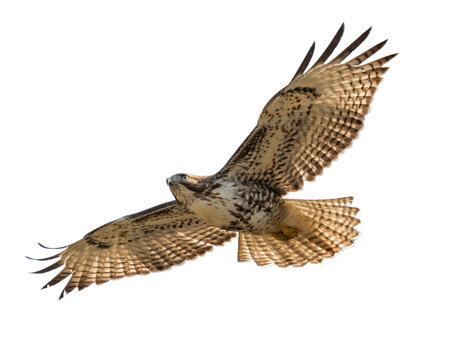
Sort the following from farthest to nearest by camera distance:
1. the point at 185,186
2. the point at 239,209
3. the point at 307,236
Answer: the point at 307,236, the point at 239,209, the point at 185,186

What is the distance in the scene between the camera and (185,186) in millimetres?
11781

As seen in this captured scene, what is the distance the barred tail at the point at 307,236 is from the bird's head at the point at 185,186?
123cm

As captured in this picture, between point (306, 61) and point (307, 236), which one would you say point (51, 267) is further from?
point (306, 61)

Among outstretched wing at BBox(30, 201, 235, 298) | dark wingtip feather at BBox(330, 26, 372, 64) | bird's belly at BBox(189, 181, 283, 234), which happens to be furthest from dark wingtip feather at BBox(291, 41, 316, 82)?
outstretched wing at BBox(30, 201, 235, 298)

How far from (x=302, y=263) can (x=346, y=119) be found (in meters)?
2.20

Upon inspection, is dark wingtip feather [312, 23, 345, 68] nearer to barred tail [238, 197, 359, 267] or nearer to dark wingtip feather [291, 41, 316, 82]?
dark wingtip feather [291, 41, 316, 82]

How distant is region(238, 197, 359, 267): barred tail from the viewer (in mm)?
12688

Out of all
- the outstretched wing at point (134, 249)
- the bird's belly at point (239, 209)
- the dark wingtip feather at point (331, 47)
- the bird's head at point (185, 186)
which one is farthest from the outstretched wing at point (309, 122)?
the outstretched wing at point (134, 249)

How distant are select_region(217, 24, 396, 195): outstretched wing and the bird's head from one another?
15.5 inches

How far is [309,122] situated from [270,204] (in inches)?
42.3

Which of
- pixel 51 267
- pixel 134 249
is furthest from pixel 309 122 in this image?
pixel 51 267

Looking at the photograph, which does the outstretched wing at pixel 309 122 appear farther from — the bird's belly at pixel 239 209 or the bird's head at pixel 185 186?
the bird's head at pixel 185 186

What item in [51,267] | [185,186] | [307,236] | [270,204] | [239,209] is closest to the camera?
[185,186]

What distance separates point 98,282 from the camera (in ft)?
44.8
